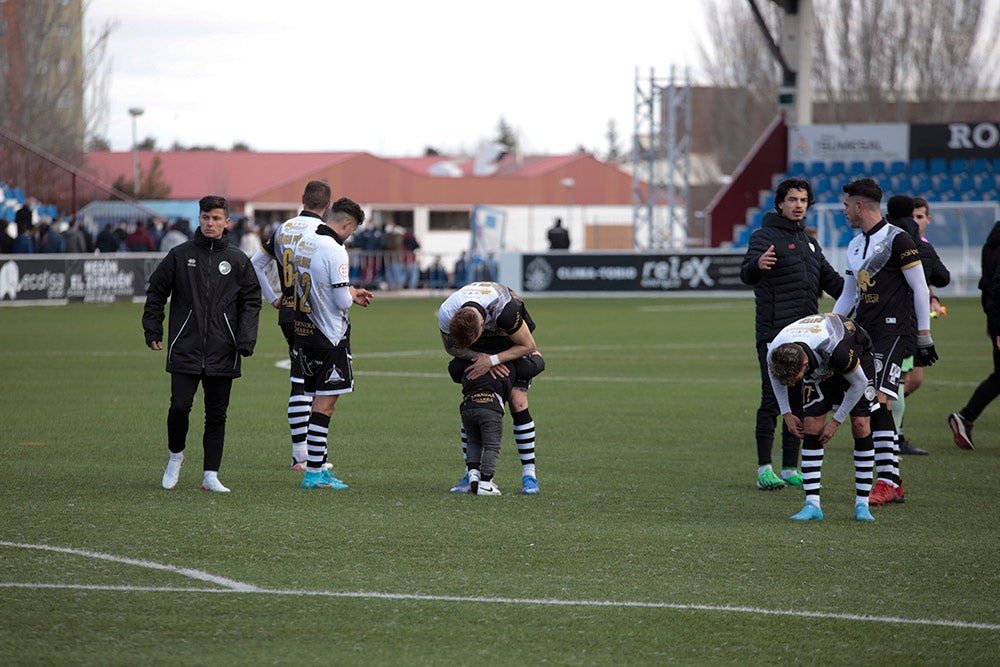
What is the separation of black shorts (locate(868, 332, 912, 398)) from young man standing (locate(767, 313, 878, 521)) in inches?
21.2

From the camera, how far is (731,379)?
706 inches

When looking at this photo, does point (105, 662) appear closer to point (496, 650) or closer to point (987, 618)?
point (496, 650)

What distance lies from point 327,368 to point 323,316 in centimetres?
37

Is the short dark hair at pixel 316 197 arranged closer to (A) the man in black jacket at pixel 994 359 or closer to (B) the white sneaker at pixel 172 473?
(B) the white sneaker at pixel 172 473

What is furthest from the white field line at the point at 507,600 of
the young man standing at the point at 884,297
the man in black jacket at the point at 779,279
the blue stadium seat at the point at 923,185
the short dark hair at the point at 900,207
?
the blue stadium seat at the point at 923,185

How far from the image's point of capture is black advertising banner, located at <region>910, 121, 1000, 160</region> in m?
43.4

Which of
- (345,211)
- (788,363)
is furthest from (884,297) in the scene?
(345,211)

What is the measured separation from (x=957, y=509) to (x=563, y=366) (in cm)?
1066

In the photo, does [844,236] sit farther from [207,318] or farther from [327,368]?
[207,318]

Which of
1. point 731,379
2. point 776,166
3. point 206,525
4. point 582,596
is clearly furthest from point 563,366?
point 776,166

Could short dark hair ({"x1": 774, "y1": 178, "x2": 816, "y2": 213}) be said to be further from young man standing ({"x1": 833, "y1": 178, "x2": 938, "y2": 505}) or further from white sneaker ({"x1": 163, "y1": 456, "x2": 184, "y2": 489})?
white sneaker ({"x1": 163, "y1": 456, "x2": 184, "y2": 489})

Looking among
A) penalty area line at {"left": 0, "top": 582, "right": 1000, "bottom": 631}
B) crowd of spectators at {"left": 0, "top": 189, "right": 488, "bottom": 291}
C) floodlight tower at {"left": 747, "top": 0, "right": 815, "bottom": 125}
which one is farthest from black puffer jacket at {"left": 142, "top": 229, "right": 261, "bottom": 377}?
floodlight tower at {"left": 747, "top": 0, "right": 815, "bottom": 125}

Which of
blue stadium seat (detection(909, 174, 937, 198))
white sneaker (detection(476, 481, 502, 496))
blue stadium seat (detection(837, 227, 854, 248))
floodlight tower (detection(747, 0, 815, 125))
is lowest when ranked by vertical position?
white sneaker (detection(476, 481, 502, 496))

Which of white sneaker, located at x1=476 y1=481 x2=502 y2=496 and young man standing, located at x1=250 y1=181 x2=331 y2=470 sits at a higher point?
young man standing, located at x1=250 y1=181 x2=331 y2=470
